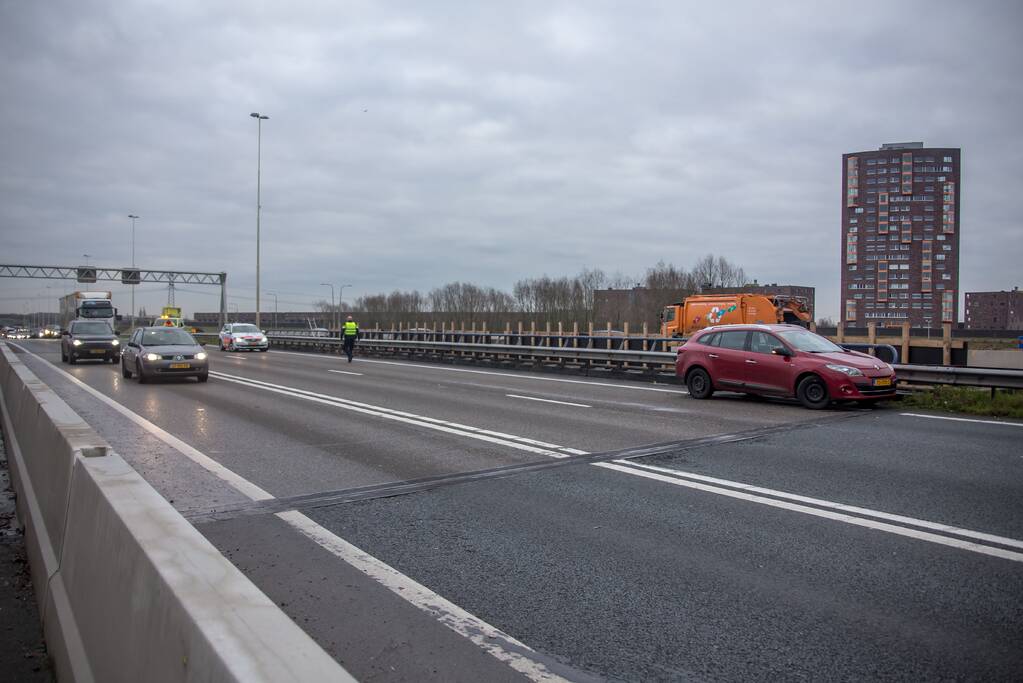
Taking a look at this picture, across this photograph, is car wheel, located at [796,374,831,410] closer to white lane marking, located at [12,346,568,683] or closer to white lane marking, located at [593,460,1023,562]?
white lane marking, located at [593,460,1023,562]

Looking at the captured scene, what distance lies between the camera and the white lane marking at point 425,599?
10.8 ft

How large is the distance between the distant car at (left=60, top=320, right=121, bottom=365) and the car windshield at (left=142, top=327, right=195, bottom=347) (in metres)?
7.83

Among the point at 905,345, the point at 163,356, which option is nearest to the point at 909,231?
the point at 905,345

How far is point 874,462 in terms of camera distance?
7.86 meters

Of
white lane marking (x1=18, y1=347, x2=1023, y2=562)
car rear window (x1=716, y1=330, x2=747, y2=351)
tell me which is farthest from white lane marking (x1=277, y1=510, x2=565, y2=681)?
car rear window (x1=716, y1=330, x2=747, y2=351)

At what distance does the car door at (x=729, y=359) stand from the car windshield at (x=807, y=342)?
2.79 feet

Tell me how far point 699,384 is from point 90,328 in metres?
23.1

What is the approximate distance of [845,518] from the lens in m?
5.64

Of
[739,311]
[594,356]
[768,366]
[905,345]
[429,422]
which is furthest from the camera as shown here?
[739,311]

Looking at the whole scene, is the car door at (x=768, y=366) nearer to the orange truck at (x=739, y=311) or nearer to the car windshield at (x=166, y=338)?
the orange truck at (x=739, y=311)

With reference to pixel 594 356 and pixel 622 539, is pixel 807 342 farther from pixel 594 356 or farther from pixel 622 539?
pixel 622 539

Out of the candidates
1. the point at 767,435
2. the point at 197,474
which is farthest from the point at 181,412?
the point at 767,435

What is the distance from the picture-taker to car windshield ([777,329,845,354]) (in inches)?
528

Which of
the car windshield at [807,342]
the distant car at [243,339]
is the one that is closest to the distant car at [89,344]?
the distant car at [243,339]
